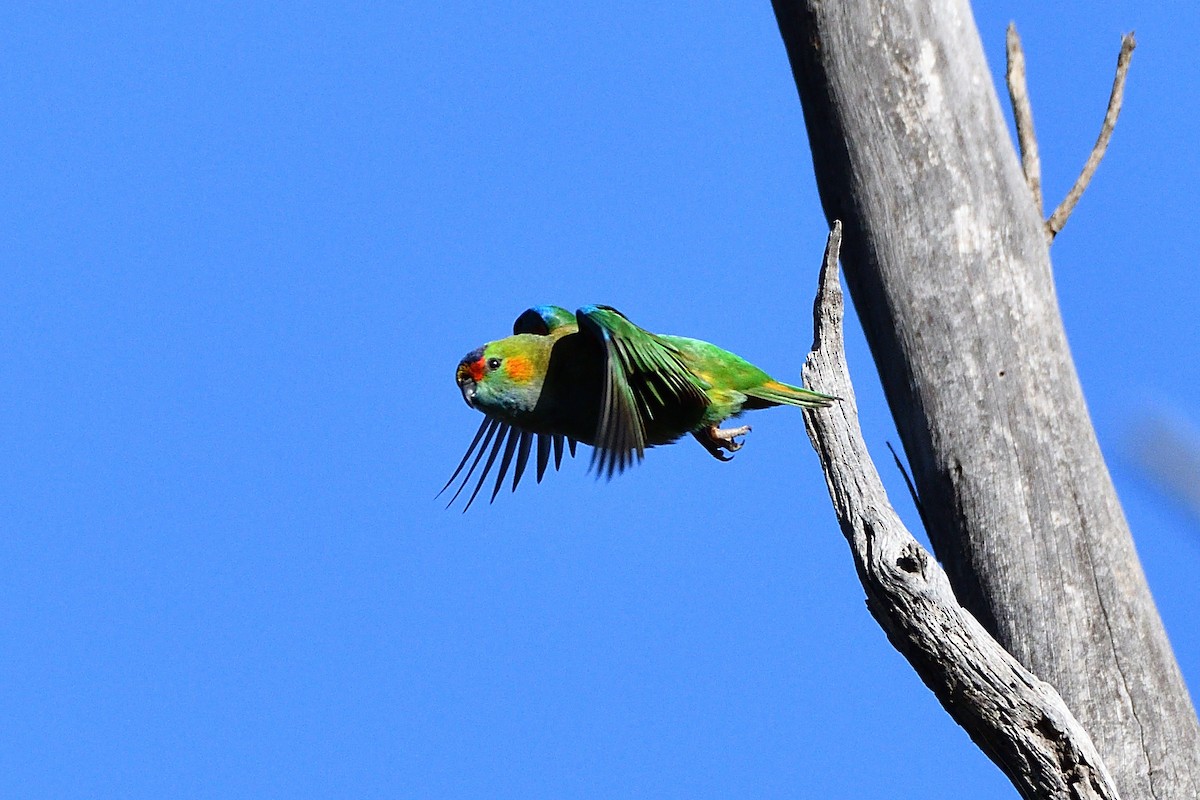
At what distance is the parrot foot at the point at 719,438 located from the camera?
6.82 meters

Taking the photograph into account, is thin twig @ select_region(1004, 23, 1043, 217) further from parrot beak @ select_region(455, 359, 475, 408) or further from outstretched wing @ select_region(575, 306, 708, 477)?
parrot beak @ select_region(455, 359, 475, 408)

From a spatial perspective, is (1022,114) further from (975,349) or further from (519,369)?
(519,369)

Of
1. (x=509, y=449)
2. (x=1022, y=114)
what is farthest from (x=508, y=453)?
(x=1022, y=114)

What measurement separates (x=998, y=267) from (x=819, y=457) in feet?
4.18

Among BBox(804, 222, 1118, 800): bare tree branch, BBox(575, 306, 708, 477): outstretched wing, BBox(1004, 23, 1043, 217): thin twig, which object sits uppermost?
BBox(1004, 23, 1043, 217): thin twig

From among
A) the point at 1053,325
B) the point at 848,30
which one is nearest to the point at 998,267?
the point at 1053,325

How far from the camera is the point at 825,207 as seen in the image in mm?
6273

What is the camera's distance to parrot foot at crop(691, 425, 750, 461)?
6.82 metres

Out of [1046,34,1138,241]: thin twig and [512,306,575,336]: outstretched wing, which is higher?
[1046,34,1138,241]: thin twig

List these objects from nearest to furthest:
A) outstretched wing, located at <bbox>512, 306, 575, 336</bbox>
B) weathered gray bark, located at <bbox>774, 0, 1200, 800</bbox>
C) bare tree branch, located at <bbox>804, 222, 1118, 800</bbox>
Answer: bare tree branch, located at <bbox>804, 222, 1118, 800</bbox>
weathered gray bark, located at <bbox>774, 0, 1200, 800</bbox>
outstretched wing, located at <bbox>512, 306, 575, 336</bbox>

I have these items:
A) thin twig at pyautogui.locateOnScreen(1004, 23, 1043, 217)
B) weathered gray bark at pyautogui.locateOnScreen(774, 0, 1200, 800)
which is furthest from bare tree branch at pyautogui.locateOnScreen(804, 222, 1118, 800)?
thin twig at pyautogui.locateOnScreen(1004, 23, 1043, 217)

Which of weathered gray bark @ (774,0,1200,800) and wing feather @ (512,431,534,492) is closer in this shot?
weathered gray bark @ (774,0,1200,800)

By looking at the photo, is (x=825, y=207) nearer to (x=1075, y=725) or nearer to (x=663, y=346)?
(x=663, y=346)

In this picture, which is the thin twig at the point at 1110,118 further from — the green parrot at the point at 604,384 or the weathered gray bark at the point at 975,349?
the green parrot at the point at 604,384
